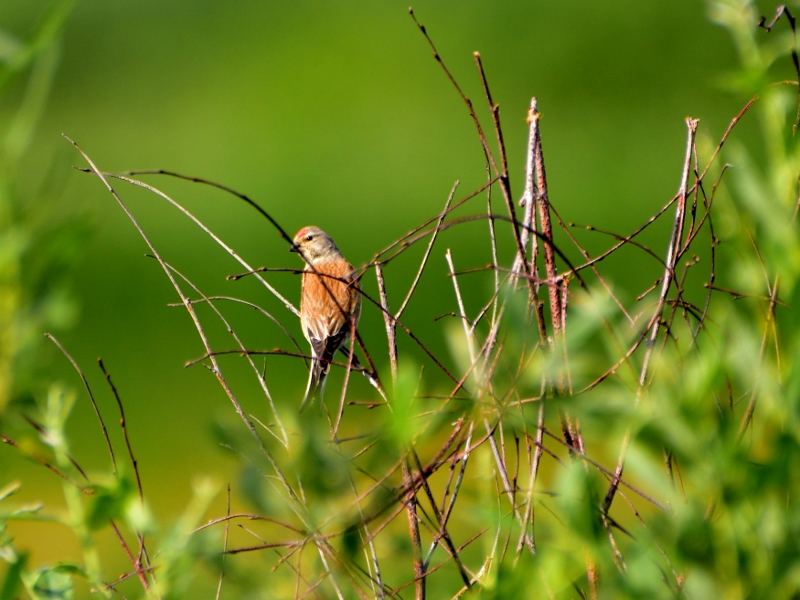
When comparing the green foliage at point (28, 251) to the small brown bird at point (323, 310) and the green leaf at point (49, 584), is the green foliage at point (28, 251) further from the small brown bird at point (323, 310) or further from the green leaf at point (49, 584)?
the small brown bird at point (323, 310)

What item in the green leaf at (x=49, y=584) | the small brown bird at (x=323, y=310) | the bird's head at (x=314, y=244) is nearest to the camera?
the green leaf at (x=49, y=584)

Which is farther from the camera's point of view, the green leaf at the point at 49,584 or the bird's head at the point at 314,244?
the bird's head at the point at 314,244

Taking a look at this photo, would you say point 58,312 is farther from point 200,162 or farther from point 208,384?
point 200,162

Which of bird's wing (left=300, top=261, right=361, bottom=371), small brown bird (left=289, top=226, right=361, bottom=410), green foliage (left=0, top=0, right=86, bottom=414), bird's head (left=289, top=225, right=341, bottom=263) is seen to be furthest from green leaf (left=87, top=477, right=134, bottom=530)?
bird's head (left=289, top=225, right=341, bottom=263)

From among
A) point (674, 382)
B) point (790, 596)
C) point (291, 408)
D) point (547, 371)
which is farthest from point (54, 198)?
point (790, 596)

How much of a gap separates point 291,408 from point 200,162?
18.0 meters

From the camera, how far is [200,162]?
60.7 ft

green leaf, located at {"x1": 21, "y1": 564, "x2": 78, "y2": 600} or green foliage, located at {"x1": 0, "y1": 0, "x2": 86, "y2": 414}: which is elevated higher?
green foliage, located at {"x1": 0, "y1": 0, "x2": 86, "y2": 414}

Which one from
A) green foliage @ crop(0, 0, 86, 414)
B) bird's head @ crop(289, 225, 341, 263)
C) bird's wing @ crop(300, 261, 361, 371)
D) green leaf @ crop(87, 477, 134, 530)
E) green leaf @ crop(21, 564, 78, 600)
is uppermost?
green foliage @ crop(0, 0, 86, 414)

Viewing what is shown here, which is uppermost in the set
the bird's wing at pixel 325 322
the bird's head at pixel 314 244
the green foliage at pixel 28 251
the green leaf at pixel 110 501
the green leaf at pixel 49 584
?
the green foliage at pixel 28 251

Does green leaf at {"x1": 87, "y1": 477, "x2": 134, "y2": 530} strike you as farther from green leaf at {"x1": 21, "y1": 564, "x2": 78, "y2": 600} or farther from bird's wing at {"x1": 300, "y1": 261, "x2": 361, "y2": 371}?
bird's wing at {"x1": 300, "y1": 261, "x2": 361, "y2": 371}

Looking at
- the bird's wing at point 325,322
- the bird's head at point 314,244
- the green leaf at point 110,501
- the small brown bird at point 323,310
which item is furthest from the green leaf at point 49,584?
the bird's head at point 314,244

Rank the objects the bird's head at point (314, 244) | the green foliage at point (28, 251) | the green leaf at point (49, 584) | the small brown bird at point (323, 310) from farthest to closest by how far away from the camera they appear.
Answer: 1. the bird's head at point (314, 244)
2. the small brown bird at point (323, 310)
3. the green leaf at point (49, 584)
4. the green foliage at point (28, 251)

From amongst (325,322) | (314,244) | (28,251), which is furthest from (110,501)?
(314,244)
